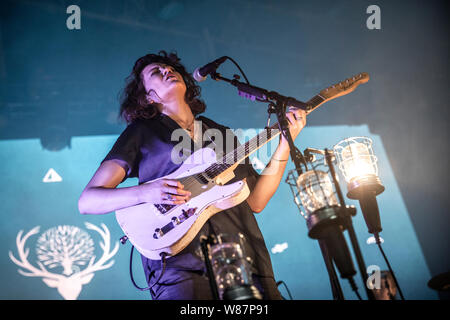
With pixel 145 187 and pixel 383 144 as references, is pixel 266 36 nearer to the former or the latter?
pixel 383 144

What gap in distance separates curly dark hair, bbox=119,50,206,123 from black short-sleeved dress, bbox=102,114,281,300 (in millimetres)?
159

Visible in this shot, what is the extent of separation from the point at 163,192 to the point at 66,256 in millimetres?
2166

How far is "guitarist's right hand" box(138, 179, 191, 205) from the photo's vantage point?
67.9 inches

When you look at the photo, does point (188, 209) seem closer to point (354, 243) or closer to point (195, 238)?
point (195, 238)

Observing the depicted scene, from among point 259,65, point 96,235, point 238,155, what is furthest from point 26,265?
point 259,65

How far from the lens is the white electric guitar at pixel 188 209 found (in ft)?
5.65

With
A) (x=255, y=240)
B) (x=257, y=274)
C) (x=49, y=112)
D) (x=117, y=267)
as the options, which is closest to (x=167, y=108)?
(x=255, y=240)

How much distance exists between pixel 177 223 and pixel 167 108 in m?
0.87

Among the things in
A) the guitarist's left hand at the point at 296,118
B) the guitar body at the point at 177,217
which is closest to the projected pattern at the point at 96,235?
the guitarist's left hand at the point at 296,118

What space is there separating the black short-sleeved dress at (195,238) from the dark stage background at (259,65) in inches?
75.7

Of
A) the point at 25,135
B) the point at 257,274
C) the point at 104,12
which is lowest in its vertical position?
the point at 257,274

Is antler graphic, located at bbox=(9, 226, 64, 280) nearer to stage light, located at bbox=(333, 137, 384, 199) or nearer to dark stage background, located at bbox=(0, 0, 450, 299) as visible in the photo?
dark stage background, located at bbox=(0, 0, 450, 299)

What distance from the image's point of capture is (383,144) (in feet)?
13.3

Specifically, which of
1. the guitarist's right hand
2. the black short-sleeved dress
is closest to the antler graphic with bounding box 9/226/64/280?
the black short-sleeved dress
